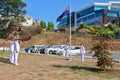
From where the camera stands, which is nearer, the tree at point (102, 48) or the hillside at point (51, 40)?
the tree at point (102, 48)

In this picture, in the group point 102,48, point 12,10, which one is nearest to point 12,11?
point 12,10

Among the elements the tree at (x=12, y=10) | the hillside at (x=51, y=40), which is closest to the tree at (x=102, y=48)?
the tree at (x=12, y=10)

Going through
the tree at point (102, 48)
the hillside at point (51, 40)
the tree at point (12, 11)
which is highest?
the tree at point (12, 11)

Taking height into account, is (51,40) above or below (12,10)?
below

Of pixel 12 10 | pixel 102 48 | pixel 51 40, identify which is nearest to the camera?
pixel 102 48

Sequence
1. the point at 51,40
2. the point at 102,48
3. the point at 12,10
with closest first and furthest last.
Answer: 1. the point at 102,48
2. the point at 12,10
3. the point at 51,40

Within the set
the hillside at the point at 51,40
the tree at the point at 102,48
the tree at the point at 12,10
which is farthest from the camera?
the hillside at the point at 51,40

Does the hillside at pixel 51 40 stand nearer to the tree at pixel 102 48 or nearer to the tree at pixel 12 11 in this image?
the tree at pixel 12 11

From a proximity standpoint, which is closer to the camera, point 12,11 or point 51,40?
point 12,11

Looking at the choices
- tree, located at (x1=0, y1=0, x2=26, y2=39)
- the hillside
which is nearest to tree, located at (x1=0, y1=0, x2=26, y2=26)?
tree, located at (x1=0, y1=0, x2=26, y2=39)

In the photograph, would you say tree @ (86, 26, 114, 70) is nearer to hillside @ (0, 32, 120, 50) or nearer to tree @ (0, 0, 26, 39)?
tree @ (0, 0, 26, 39)

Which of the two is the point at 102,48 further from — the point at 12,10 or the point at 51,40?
the point at 51,40

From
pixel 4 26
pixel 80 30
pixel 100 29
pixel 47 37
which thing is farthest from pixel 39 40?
pixel 100 29

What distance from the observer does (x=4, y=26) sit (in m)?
53.0
